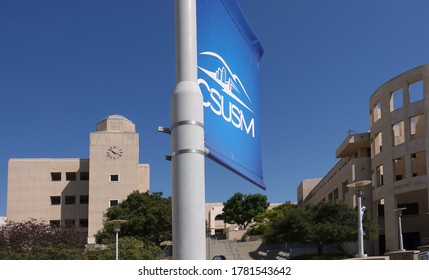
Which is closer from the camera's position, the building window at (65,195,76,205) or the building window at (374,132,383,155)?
the building window at (374,132,383,155)

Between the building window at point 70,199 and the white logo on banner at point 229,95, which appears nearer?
the white logo on banner at point 229,95

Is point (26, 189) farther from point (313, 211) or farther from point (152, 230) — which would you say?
point (313, 211)

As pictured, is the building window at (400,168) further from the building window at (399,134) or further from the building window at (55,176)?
the building window at (55,176)

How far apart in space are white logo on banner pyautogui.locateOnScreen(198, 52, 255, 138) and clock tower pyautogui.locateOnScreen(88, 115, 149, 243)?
71.3 m

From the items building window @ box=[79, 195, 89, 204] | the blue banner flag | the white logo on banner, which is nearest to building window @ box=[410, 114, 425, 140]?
building window @ box=[79, 195, 89, 204]

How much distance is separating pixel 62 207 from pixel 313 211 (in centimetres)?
4385

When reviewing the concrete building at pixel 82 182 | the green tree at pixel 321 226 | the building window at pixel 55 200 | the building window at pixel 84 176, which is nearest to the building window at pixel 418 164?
the green tree at pixel 321 226

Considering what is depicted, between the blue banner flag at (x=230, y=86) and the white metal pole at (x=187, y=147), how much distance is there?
30 centimetres

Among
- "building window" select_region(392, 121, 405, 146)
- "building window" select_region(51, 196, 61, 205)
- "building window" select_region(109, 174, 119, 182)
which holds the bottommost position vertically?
"building window" select_region(51, 196, 61, 205)

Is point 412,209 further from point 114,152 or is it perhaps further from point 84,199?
point 84,199

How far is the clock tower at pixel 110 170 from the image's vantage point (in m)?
74.7

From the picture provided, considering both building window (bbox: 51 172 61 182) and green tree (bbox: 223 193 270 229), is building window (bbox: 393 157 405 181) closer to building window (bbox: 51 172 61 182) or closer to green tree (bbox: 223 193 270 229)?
green tree (bbox: 223 193 270 229)

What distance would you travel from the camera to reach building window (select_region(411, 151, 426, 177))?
52.1 metres
